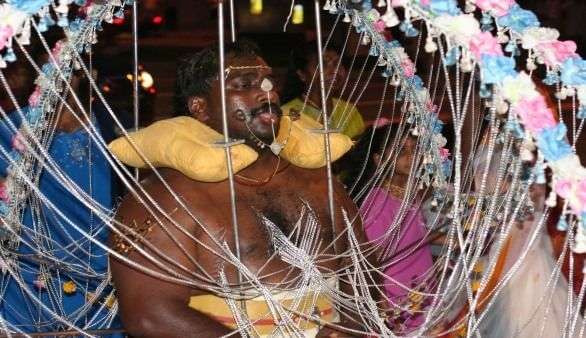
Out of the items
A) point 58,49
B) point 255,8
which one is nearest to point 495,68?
point 58,49

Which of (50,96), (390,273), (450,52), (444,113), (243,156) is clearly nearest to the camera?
(450,52)

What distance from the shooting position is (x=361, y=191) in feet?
11.7

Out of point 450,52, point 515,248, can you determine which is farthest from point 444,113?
point 450,52

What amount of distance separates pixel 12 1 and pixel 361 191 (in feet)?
5.93

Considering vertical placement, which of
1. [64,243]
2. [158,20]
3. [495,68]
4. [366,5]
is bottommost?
[158,20]

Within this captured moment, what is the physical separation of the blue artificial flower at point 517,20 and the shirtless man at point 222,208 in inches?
34.1

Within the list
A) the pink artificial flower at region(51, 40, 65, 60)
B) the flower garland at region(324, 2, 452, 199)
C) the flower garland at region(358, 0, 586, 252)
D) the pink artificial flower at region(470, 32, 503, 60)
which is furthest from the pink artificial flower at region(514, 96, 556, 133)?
the pink artificial flower at region(51, 40, 65, 60)

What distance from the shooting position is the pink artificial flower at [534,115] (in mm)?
1832

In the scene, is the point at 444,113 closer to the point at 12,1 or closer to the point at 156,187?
the point at 156,187

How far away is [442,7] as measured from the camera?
6.15 ft

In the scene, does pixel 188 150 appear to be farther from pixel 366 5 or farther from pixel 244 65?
pixel 366 5

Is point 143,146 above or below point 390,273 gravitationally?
above

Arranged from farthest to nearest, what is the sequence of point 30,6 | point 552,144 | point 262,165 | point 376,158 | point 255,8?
1. point 255,8
2. point 376,158
3. point 262,165
4. point 30,6
5. point 552,144

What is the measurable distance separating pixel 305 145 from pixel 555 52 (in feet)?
3.44
